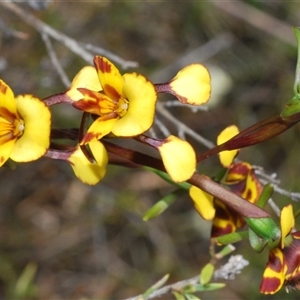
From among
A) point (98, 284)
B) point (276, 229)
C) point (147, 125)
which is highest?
point (147, 125)

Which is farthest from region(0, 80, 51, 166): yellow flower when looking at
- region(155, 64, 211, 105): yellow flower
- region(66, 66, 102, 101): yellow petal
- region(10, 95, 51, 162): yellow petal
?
region(155, 64, 211, 105): yellow flower

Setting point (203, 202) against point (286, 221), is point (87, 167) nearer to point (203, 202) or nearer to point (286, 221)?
point (203, 202)

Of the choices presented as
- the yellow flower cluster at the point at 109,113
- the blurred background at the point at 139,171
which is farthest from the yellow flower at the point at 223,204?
the blurred background at the point at 139,171

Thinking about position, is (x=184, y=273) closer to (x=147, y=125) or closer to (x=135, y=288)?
(x=135, y=288)

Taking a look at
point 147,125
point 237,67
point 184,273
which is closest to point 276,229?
point 147,125

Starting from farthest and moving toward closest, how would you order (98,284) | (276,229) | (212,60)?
(212,60)
(98,284)
(276,229)

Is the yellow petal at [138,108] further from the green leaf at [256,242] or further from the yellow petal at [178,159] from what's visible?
the green leaf at [256,242]
